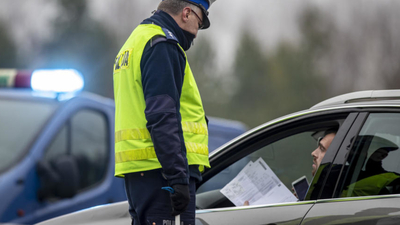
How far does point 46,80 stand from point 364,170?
3.91 meters

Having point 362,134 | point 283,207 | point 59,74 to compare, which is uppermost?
point 59,74

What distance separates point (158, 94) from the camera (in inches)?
78.1

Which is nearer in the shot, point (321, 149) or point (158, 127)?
point (158, 127)

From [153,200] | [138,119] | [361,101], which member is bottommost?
[153,200]

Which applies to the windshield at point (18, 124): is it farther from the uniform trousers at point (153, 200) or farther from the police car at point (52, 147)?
the uniform trousers at point (153, 200)

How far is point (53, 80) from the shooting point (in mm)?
5117

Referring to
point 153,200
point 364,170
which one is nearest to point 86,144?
point 153,200

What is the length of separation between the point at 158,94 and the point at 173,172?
0.33 m

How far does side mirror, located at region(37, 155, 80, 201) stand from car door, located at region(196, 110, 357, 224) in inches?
86.2

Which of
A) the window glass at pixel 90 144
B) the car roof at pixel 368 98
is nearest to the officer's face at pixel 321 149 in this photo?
the car roof at pixel 368 98

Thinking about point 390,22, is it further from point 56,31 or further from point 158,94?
point 158,94

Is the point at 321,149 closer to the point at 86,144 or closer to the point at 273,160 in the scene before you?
the point at 273,160

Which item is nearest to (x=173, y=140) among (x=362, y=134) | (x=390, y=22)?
(x=362, y=134)

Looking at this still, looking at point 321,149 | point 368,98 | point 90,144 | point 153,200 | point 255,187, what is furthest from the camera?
point 90,144
